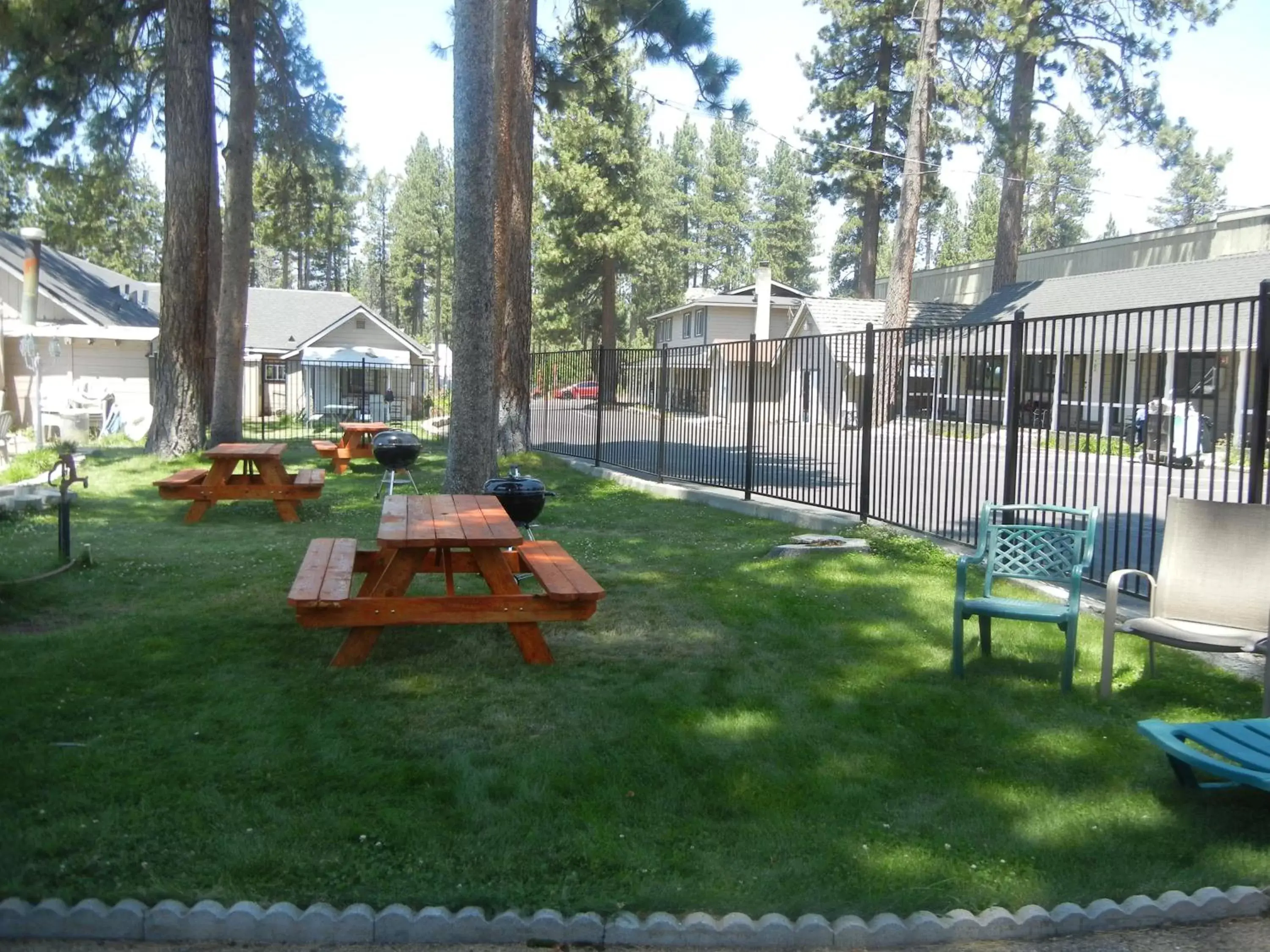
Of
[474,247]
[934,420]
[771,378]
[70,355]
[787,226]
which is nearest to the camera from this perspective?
[934,420]

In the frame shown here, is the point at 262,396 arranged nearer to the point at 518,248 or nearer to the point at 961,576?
the point at 518,248

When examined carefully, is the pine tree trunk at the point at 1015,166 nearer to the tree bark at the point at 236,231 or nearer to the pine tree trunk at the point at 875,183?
the pine tree trunk at the point at 875,183

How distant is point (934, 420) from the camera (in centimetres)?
971

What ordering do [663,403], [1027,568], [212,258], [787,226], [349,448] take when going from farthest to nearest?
[787,226] < [212,258] < [349,448] < [663,403] < [1027,568]

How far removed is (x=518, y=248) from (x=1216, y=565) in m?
13.3

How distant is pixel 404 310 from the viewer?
92438 mm

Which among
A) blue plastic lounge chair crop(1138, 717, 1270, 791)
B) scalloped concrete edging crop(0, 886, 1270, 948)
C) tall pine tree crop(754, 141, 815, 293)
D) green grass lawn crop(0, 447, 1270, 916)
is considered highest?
tall pine tree crop(754, 141, 815, 293)

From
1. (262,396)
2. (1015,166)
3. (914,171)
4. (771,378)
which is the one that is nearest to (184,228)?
(771,378)

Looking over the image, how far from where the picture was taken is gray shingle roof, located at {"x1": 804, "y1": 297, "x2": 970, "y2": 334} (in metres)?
39.1

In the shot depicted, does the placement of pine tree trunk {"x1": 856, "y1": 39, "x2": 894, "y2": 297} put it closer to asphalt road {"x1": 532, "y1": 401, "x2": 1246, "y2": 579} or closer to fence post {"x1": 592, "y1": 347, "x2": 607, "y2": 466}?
fence post {"x1": 592, "y1": 347, "x2": 607, "y2": 466}

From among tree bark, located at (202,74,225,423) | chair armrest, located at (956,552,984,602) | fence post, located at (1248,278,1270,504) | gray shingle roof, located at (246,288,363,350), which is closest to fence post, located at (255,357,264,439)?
tree bark, located at (202,74,225,423)

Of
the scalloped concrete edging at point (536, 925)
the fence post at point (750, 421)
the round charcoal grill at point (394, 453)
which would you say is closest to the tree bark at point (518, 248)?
the round charcoal grill at point (394, 453)

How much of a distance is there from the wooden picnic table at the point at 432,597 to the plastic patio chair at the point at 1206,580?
2738 millimetres

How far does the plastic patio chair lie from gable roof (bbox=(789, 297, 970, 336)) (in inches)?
1285
